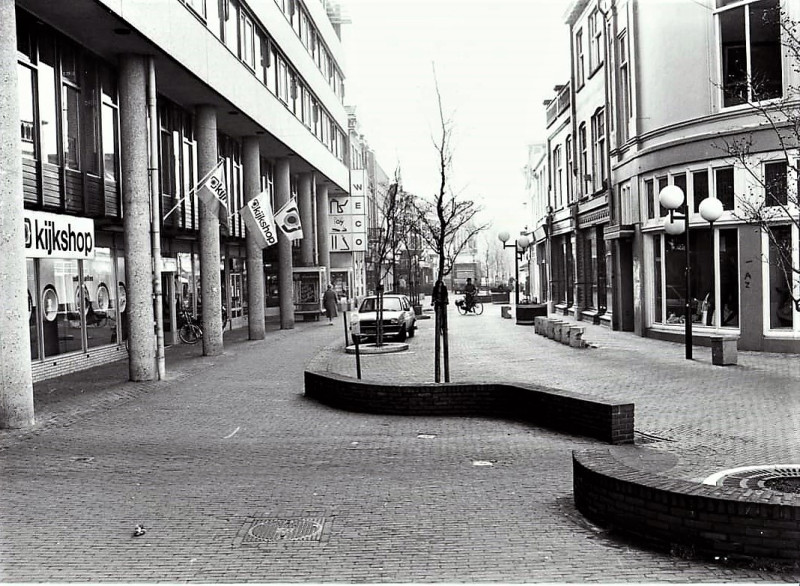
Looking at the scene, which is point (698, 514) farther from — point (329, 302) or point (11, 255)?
point (329, 302)

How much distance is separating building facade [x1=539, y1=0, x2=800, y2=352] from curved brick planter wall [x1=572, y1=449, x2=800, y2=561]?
38.5ft

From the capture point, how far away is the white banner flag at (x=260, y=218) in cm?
2347

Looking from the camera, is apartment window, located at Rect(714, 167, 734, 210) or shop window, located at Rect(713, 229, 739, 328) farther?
apartment window, located at Rect(714, 167, 734, 210)

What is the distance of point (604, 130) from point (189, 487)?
2585 centimetres

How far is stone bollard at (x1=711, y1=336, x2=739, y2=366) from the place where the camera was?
17.3 metres

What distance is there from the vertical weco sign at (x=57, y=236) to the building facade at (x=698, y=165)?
1245cm

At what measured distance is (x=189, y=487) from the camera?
827 cm

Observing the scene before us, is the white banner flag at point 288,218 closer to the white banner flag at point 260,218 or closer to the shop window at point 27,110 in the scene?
→ the white banner flag at point 260,218

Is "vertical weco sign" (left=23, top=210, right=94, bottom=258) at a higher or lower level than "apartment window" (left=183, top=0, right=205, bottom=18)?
lower

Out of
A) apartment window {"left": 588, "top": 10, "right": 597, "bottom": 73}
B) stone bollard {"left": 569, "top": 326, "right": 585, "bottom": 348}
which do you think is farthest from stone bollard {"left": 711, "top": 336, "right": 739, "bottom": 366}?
apartment window {"left": 588, "top": 10, "right": 597, "bottom": 73}

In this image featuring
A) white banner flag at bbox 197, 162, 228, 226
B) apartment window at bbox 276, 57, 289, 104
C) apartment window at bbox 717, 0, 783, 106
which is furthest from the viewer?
apartment window at bbox 276, 57, 289, 104

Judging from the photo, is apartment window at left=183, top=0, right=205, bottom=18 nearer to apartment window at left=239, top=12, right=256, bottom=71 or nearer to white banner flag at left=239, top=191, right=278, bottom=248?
apartment window at left=239, top=12, right=256, bottom=71

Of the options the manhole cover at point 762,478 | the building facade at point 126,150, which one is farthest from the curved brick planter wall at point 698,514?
the building facade at point 126,150

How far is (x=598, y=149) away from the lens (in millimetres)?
32375
